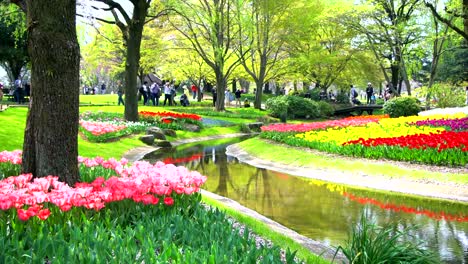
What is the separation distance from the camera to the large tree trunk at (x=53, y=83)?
21.3 feet

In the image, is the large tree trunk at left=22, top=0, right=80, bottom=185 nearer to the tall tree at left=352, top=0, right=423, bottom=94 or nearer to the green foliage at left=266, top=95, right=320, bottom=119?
the green foliage at left=266, top=95, right=320, bottom=119

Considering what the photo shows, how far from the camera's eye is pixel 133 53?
80.7 feet

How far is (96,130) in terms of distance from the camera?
20.1 m

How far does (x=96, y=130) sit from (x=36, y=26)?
1398 cm

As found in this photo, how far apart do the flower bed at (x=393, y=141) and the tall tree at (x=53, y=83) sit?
363 inches

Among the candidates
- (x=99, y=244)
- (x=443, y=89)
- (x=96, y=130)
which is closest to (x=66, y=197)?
(x=99, y=244)

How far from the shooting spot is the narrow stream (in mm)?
8133

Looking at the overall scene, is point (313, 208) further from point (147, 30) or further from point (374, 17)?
point (147, 30)

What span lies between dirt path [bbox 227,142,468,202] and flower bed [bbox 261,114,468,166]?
1.65 ft

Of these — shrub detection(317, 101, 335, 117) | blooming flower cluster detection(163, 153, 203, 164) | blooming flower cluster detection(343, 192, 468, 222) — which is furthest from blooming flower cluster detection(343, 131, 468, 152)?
shrub detection(317, 101, 335, 117)

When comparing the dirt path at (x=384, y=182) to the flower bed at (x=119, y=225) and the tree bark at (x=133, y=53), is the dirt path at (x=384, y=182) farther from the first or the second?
the tree bark at (x=133, y=53)

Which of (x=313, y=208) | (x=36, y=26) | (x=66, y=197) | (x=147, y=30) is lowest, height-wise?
(x=313, y=208)

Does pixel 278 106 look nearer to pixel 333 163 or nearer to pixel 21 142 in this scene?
pixel 333 163

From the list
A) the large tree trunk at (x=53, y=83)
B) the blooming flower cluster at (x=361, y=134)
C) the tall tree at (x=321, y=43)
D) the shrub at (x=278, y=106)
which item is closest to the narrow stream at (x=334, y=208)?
the blooming flower cluster at (x=361, y=134)
